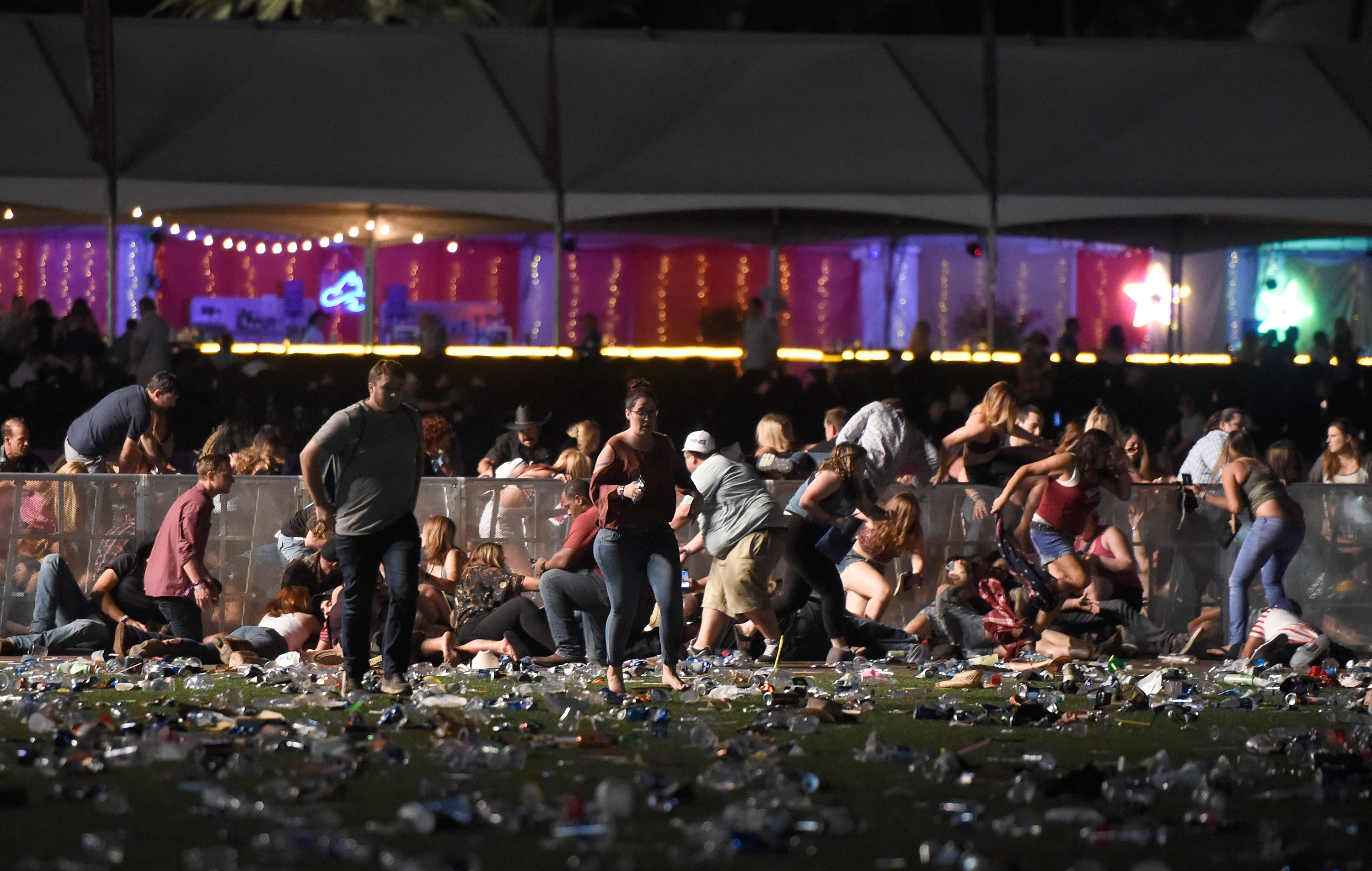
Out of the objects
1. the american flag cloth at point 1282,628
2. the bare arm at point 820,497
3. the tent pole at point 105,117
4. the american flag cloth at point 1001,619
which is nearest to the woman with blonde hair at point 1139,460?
the american flag cloth at point 1282,628

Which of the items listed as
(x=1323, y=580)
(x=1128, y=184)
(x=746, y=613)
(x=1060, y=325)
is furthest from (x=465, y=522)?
(x=1060, y=325)

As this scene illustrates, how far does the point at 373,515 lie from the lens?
8914 millimetres

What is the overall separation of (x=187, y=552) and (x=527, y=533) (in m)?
2.23

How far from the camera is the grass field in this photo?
488 cm

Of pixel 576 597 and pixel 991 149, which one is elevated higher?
pixel 991 149

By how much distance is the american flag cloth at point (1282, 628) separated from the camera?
11477 millimetres

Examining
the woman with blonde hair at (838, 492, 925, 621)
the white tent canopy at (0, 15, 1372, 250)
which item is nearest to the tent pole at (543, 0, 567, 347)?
the white tent canopy at (0, 15, 1372, 250)

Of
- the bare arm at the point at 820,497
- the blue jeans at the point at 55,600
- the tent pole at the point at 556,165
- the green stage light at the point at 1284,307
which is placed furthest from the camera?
the green stage light at the point at 1284,307

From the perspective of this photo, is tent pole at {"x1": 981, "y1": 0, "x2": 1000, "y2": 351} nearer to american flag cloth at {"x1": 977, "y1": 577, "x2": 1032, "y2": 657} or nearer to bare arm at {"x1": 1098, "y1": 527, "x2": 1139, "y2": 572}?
bare arm at {"x1": 1098, "y1": 527, "x2": 1139, "y2": 572}

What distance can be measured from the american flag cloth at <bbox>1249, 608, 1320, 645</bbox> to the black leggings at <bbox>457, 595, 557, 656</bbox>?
4504 mm

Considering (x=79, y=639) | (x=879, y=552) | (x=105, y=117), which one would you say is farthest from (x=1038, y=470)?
(x=105, y=117)

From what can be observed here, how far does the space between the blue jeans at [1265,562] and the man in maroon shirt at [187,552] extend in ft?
21.4

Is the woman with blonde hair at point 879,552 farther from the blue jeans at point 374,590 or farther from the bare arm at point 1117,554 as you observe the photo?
the blue jeans at point 374,590

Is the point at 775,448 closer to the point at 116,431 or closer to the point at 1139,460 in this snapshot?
the point at 1139,460
